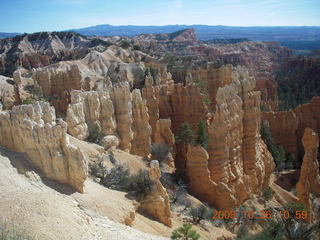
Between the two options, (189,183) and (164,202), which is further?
(189,183)

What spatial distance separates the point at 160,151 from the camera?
22.0m

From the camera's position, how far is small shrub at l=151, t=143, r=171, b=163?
70.9 ft

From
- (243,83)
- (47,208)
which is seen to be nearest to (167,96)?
(243,83)

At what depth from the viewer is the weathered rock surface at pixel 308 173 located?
830 inches

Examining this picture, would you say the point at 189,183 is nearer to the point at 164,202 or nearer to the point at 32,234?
the point at 164,202

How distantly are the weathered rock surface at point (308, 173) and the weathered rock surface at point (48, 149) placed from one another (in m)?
16.2

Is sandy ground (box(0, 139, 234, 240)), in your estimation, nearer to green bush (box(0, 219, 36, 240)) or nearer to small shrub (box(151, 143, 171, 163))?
green bush (box(0, 219, 36, 240))

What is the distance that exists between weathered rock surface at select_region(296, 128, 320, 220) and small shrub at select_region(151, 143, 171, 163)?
359 inches

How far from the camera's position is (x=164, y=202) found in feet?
43.1

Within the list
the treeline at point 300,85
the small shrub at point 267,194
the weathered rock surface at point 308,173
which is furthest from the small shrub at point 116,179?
the treeline at point 300,85

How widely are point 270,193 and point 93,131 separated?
40.5ft

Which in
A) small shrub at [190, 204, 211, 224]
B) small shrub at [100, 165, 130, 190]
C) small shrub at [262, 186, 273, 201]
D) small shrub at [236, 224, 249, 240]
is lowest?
small shrub at [262, 186, 273, 201]

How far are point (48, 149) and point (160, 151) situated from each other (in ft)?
39.8

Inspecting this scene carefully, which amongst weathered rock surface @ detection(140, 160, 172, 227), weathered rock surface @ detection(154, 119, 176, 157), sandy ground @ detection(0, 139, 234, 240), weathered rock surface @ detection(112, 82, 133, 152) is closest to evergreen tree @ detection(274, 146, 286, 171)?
weathered rock surface @ detection(154, 119, 176, 157)
